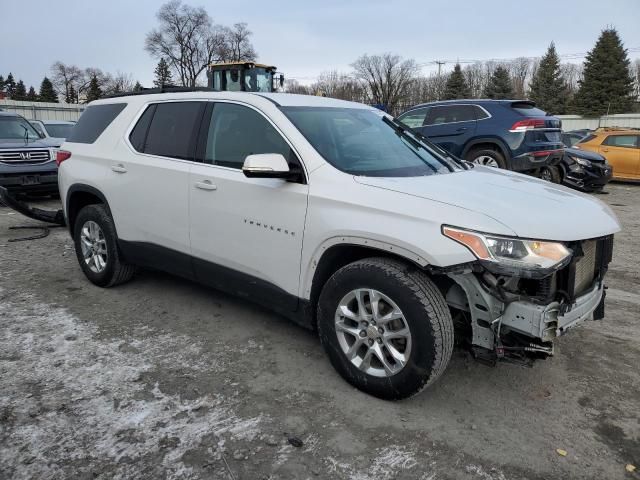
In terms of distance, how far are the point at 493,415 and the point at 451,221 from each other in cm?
120

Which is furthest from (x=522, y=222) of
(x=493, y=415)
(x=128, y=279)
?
(x=128, y=279)

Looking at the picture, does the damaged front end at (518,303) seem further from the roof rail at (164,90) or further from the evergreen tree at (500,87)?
the evergreen tree at (500,87)

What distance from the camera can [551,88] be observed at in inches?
2045

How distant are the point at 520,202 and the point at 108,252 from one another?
3609mm

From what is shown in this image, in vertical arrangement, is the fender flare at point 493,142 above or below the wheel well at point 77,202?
above

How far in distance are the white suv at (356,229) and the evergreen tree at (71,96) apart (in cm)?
7702

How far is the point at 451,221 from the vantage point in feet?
8.66

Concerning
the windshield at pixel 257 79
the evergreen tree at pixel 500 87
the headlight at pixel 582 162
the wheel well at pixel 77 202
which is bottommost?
the headlight at pixel 582 162

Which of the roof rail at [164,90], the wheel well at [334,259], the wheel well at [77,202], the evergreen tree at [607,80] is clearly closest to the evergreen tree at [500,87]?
the evergreen tree at [607,80]

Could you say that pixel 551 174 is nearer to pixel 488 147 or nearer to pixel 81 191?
pixel 488 147

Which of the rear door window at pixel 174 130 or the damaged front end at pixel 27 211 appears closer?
the rear door window at pixel 174 130

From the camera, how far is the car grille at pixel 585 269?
285cm

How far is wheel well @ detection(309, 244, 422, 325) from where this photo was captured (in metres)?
3.05

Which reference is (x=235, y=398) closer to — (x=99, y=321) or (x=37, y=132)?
(x=99, y=321)
